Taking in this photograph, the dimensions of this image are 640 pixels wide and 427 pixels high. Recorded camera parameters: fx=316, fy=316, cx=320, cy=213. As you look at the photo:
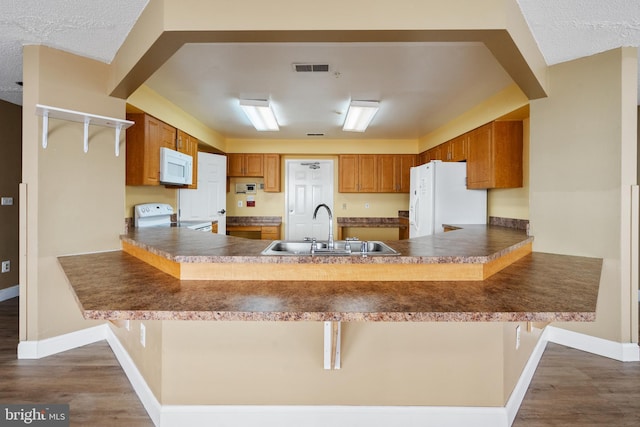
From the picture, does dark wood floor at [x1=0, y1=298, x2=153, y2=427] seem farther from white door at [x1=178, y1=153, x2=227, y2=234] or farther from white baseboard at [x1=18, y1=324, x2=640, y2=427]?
white door at [x1=178, y1=153, x2=227, y2=234]

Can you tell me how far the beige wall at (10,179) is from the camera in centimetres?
382

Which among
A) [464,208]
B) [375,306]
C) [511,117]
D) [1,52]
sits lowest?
[375,306]

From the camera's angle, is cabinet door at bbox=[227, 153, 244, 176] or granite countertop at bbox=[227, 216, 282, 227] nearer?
cabinet door at bbox=[227, 153, 244, 176]

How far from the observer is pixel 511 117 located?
3381mm

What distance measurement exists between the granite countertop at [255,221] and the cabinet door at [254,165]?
86cm

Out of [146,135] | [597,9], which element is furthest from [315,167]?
[597,9]

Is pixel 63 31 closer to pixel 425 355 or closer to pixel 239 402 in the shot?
pixel 239 402

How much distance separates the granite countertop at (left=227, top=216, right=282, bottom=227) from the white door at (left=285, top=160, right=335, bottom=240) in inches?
9.9

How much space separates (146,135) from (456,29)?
297 centimetres

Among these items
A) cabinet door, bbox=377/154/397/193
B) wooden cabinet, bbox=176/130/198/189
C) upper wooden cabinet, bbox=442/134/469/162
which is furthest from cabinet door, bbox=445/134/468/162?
wooden cabinet, bbox=176/130/198/189

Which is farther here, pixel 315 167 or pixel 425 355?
pixel 315 167

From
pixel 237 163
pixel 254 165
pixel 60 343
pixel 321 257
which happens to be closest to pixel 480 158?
pixel 321 257

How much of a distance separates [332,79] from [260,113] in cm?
128

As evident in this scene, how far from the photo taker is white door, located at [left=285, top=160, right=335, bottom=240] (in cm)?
612
